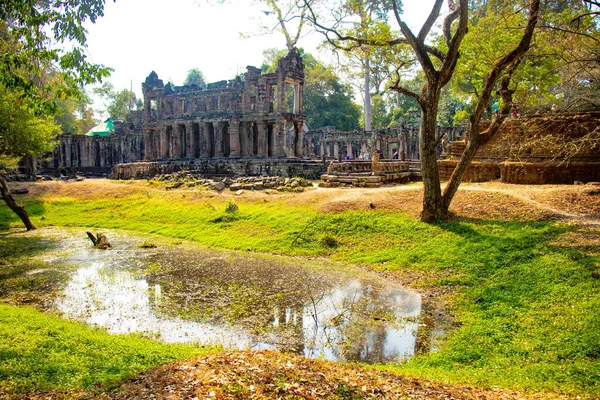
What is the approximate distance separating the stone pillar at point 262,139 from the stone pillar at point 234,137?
1639mm

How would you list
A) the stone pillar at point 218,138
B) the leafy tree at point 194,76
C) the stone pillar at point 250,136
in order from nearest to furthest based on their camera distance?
the stone pillar at point 250,136 < the stone pillar at point 218,138 < the leafy tree at point 194,76

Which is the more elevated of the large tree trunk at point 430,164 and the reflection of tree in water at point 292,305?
the large tree trunk at point 430,164

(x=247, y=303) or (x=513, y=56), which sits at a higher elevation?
(x=513, y=56)

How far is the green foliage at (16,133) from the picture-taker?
23.7 metres

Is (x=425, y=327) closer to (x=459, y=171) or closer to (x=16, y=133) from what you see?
(x=459, y=171)

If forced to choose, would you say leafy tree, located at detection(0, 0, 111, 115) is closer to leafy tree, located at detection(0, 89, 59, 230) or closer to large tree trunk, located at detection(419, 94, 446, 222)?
large tree trunk, located at detection(419, 94, 446, 222)

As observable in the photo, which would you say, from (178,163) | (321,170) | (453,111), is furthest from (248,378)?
(453,111)

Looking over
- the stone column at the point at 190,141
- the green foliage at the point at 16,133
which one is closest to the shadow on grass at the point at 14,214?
the green foliage at the point at 16,133

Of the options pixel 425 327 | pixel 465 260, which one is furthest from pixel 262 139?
pixel 425 327

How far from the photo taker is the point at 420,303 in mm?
11125

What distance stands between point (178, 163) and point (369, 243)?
81.1 feet

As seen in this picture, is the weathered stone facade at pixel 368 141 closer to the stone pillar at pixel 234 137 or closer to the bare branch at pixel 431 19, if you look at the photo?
the stone pillar at pixel 234 137

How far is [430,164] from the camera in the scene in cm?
1541

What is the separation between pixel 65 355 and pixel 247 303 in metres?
4.62
